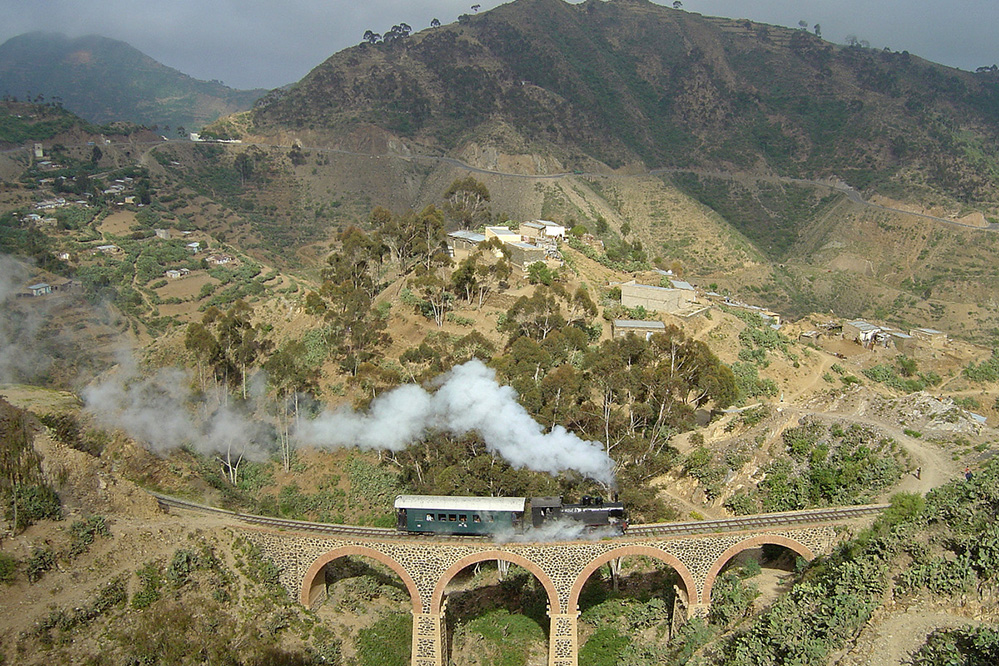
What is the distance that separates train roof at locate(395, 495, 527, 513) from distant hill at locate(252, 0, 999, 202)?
64.0 metres

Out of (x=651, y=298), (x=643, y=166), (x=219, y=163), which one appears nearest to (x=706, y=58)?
(x=643, y=166)

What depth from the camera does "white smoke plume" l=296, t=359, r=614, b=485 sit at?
2250 cm

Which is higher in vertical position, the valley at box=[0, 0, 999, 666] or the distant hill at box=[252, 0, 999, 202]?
the distant hill at box=[252, 0, 999, 202]

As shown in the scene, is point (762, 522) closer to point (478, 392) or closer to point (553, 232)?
point (478, 392)

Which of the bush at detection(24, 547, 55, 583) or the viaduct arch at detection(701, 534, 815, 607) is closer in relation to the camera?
the bush at detection(24, 547, 55, 583)

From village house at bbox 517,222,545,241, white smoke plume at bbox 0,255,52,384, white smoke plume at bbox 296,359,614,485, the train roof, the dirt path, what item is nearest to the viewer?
the dirt path

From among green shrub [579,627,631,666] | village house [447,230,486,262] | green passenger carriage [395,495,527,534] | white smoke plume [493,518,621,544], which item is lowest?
green shrub [579,627,631,666]

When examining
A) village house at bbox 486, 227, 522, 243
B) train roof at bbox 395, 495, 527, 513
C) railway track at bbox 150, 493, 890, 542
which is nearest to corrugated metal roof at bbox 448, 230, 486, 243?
village house at bbox 486, 227, 522, 243

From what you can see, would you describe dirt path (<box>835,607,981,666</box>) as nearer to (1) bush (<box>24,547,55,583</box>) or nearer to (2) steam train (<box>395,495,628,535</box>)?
(2) steam train (<box>395,495,628,535</box>)

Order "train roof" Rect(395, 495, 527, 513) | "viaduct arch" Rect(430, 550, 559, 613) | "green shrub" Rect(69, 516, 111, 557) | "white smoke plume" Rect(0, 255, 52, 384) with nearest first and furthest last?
1. "green shrub" Rect(69, 516, 111, 557)
2. "viaduct arch" Rect(430, 550, 559, 613)
3. "train roof" Rect(395, 495, 527, 513)
4. "white smoke plume" Rect(0, 255, 52, 384)

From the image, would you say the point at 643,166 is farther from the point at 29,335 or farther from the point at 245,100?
the point at 245,100

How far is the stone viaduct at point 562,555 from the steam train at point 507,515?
429 mm

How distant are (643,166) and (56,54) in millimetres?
172605

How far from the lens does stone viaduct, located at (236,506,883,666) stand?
18844 millimetres
